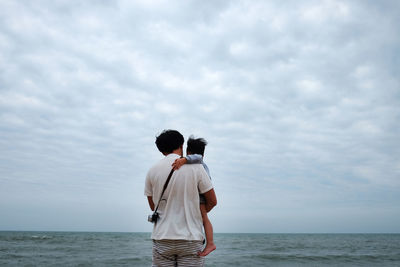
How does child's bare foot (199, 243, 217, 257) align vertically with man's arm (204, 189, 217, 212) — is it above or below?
below

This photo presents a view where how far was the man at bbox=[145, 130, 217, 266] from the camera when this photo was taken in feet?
6.36

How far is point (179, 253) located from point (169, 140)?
681 mm

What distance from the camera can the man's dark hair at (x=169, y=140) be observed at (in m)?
2.14

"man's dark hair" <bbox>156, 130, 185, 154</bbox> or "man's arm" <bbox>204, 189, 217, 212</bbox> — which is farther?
"man's dark hair" <bbox>156, 130, 185, 154</bbox>

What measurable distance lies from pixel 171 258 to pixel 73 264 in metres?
10.8

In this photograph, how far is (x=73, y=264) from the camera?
445 inches

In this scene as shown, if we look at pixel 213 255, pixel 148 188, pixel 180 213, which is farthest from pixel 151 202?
pixel 213 255

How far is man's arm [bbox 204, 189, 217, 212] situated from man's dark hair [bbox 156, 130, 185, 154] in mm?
359

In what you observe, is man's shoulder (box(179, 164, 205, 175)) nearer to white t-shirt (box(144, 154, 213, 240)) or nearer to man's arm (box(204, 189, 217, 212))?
white t-shirt (box(144, 154, 213, 240))

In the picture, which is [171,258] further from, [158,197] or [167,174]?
[167,174]

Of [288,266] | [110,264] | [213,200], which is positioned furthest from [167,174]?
[288,266]

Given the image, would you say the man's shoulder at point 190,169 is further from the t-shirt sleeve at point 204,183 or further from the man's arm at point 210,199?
the man's arm at point 210,199

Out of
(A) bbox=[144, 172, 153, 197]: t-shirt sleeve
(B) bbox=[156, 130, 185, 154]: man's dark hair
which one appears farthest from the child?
(A) bbox=[144, 172, 153, 197]: t-shirt sleeve

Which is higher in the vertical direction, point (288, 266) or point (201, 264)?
point (201, 264)
